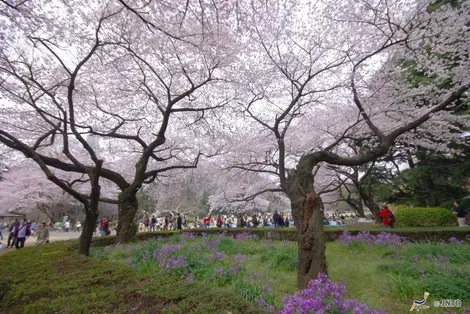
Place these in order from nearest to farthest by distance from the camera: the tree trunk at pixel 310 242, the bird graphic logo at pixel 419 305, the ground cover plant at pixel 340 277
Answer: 1. the ground cover plant at pixel 340 277
2. the bird graphic logo at pixel 419 305
3. the tree trunk at pixel 310 242

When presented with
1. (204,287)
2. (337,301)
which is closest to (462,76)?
(337,301)

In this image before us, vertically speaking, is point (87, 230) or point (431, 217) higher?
point (87, 230)

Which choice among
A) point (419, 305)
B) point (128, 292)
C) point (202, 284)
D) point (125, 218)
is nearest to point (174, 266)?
point (202, 284)

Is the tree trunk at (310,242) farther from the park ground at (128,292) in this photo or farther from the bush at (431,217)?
the bush at (431,217)

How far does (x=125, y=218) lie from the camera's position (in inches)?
376

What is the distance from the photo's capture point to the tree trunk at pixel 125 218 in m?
9.44

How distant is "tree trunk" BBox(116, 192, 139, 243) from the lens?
9438 millimetres

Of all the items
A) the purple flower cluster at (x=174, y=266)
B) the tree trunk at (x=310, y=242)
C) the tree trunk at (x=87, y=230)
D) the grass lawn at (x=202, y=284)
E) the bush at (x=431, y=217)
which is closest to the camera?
the grass lawn at (x=202, y=284)

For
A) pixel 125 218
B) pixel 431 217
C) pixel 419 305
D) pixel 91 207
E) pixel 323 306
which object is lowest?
pixel 419 305

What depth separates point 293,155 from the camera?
14.4 metres

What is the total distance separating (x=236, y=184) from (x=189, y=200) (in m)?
19.9

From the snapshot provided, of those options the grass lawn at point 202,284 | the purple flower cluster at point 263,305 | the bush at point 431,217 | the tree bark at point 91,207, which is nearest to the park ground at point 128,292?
the grass lawn at point 202,284

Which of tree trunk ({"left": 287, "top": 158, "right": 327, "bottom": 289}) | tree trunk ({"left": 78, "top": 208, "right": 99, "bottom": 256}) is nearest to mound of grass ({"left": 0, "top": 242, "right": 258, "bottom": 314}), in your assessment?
tree trunk ({"left": 287, "top": 158, "right": 327, "bottom": 289})

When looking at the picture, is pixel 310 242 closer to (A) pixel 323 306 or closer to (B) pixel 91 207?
(A) pixel 323 306
